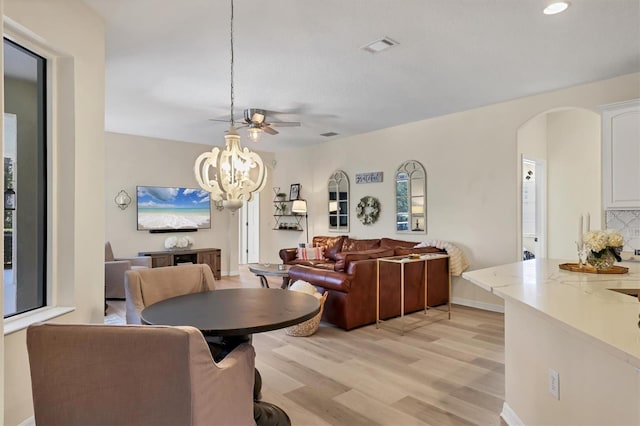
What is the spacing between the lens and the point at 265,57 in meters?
3.50

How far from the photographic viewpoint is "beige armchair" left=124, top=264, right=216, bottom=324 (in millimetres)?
2678

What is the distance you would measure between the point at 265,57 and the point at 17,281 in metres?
2.57

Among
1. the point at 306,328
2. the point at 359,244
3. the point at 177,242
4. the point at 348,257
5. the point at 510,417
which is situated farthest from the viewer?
the point at 177,242

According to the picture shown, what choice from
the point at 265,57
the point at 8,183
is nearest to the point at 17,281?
the point at 8,183

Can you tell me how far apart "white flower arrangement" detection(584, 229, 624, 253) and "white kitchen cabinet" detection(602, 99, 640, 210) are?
1793 millimetres

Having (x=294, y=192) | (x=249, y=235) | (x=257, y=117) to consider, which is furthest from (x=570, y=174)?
(x=249, y=235)

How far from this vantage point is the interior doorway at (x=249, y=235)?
393 inches

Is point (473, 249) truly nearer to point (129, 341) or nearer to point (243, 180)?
point (243, 180)

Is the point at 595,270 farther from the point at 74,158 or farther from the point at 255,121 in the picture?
the point at 255,121

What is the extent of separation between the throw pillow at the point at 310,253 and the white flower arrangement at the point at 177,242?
211 cm

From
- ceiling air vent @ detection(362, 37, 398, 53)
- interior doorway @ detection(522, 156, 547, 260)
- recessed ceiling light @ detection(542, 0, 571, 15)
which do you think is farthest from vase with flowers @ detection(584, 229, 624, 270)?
interior doorway @ detection(522, 156, 547, 260)

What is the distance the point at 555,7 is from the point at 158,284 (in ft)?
11.4

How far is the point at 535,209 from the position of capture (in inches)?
234

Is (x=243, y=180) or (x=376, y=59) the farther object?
(x=376, y=59)
